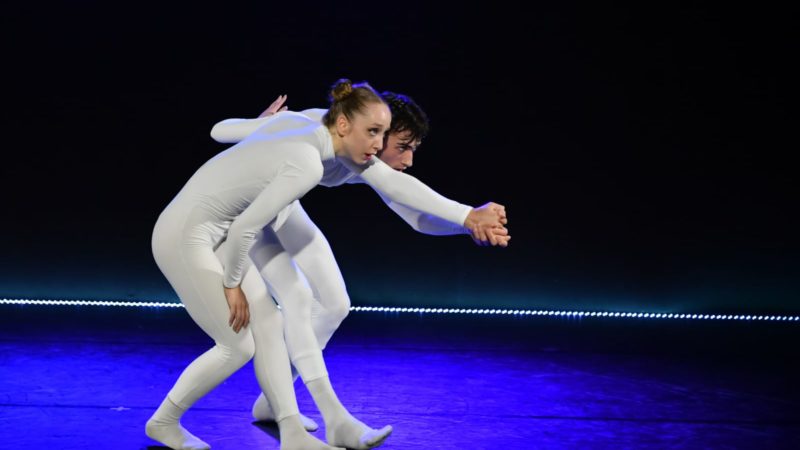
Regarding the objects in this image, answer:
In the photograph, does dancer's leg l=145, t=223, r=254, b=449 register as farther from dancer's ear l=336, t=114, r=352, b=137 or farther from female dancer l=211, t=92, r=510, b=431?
dancer's ear l=336, t=114, r=352, b=137

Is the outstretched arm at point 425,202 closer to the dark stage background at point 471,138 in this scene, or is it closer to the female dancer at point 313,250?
the female dancer at point 313,250

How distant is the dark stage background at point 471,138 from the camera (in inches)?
193

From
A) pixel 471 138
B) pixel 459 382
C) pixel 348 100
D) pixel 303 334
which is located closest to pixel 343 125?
pixel 348 100

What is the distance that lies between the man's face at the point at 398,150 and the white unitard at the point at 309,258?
0.04 metres

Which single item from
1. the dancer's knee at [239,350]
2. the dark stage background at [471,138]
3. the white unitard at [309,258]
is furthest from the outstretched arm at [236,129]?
the dark stage background at [471,138]

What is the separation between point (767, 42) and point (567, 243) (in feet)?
4.61

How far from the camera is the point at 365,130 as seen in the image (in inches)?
100

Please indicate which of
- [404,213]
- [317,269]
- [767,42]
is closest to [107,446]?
[317,269]

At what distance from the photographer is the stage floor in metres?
2.80

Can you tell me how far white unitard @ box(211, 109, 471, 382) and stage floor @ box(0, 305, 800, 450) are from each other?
30 centimetres

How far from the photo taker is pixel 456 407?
10.2 feet

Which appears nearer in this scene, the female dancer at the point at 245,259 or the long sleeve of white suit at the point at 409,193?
the female dancer at the point at 245,259

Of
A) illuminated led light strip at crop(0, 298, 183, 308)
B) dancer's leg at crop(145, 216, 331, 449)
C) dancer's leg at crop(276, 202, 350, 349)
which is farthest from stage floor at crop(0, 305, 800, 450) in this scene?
dancer's leg at crop(276, 202, 350, 349)

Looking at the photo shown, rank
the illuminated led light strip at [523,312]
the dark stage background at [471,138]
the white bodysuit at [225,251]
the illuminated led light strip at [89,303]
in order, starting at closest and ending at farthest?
the white bodysuit at [225,251]
the dark stage background at [471,138]
the illuminated led light strip at [523,312]
the illuminated led light strip at [89,303]
